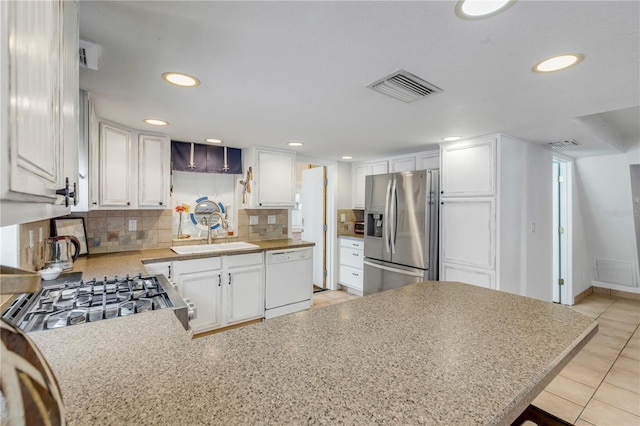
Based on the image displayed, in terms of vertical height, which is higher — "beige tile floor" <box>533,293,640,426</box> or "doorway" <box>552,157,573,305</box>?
"doorway" <box>552,157,573,305</box>

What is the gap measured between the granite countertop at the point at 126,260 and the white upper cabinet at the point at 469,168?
1968mm

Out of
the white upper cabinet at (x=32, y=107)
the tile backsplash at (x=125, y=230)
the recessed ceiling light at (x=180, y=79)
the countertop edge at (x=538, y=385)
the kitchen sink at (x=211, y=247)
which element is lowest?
the countertop edge at (x=538, y=385)

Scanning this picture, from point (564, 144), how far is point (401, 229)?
198 centimetres

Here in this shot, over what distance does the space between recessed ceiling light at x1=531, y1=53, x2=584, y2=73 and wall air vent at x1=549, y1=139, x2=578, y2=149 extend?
2135mm

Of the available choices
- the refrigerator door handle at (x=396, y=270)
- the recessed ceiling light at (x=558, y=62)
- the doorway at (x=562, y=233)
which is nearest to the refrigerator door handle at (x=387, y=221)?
the refrigerator door handle at (x=396, y=270)

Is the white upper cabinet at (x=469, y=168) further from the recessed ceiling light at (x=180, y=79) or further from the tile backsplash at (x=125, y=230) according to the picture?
the tile backsplash at (x=125, y=230)

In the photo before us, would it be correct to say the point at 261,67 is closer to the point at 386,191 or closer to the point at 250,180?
the point at 250,180

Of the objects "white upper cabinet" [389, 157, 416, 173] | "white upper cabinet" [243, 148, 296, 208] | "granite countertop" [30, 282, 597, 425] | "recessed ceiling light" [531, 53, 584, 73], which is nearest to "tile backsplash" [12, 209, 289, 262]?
"white upper cabinet" [243, 148, 296, 208]

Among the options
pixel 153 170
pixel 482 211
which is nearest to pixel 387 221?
pixel 482 211

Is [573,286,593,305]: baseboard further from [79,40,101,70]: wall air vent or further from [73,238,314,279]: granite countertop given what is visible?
[79,40,101,70]: wall air vent

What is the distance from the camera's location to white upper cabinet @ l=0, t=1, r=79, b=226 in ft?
1.17

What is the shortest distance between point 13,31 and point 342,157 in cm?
401

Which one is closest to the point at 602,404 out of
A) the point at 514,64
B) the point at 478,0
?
the point at 514,64

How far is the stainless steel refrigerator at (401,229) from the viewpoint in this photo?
321 cm
